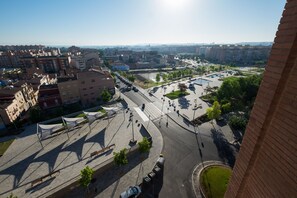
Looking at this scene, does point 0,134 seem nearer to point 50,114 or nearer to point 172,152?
point 50,114

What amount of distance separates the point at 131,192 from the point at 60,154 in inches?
660

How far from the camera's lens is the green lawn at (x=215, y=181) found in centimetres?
2181

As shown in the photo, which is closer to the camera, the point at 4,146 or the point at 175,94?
the point at 4,146

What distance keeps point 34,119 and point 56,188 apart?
26.1m

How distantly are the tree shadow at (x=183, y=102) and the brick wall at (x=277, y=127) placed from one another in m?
42.9

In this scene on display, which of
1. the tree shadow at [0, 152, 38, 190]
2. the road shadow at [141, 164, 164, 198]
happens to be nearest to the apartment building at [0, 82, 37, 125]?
the tree shadow at [0, 152, 38, 190]

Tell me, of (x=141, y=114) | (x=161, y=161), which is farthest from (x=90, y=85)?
(x=161, y=161)

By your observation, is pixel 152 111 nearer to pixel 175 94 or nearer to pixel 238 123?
pixel 175 94

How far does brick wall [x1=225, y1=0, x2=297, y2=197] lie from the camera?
17.6 ft

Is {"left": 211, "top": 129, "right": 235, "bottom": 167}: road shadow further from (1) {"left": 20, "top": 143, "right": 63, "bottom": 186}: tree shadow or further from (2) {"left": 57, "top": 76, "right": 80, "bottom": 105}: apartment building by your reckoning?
(2) {"left": 57, "top": 76, "right": 80, "bottom": 105}: apartment building

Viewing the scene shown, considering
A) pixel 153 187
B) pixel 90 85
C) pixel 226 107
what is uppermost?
pixel 90 85

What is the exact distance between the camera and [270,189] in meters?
6.16

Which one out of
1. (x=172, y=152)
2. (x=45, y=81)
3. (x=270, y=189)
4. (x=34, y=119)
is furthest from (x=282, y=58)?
(x=45, y=81)

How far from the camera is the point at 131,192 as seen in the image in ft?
70.1
